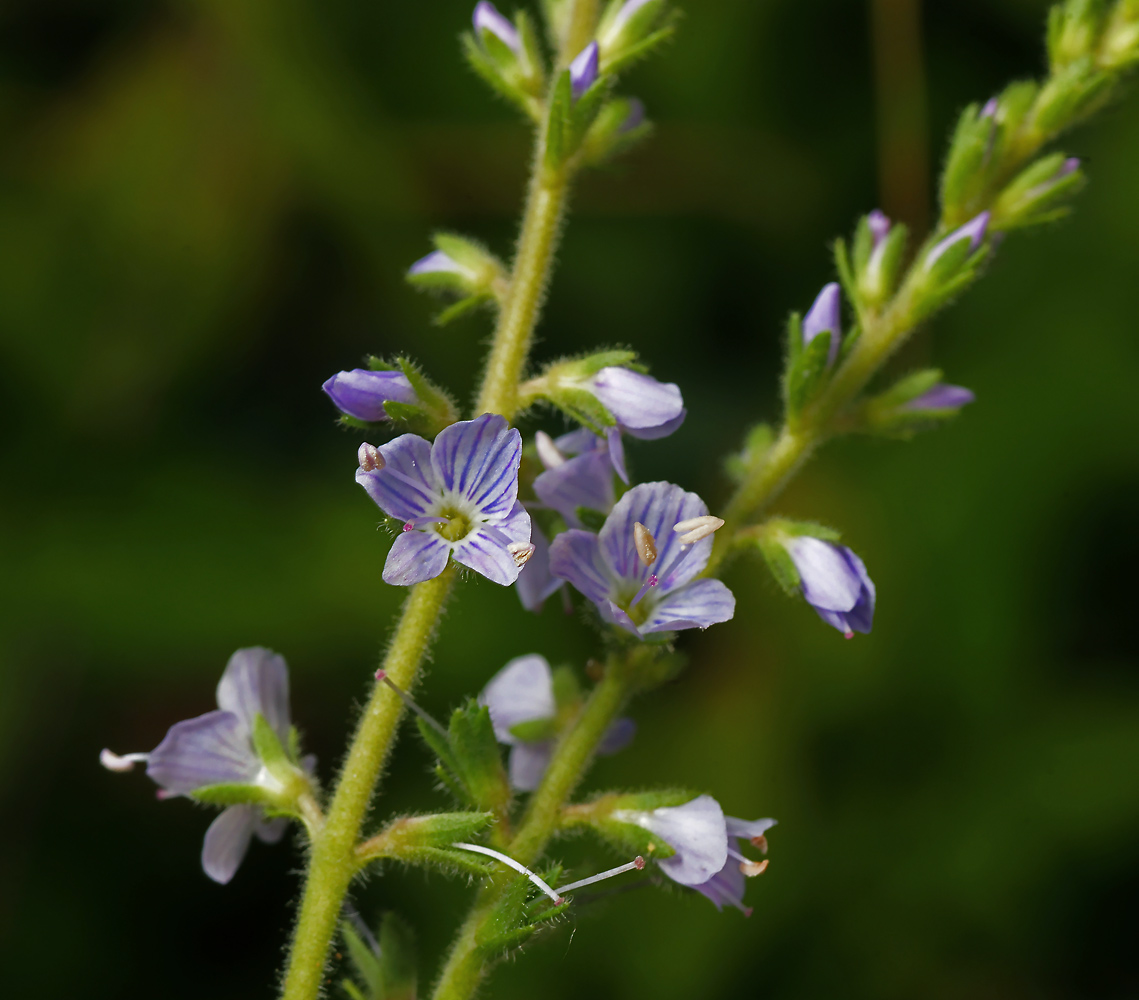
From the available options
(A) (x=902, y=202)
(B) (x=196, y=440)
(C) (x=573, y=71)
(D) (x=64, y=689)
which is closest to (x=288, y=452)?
(B) (x=196, y=440)

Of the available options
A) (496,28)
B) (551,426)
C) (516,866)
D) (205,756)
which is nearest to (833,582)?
(516,866)

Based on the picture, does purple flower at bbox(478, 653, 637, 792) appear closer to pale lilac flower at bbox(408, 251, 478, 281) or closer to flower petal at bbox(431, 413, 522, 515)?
flower petal at bbox(431, 413, 522, 515)

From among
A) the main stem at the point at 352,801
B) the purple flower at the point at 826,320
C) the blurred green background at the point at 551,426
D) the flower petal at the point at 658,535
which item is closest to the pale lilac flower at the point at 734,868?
the flower petal at the point at 658,535

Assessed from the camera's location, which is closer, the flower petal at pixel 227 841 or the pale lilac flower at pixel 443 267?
the flower petal at pixel 227 841

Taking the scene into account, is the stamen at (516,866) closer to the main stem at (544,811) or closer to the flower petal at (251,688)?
the main stem at (544,811)

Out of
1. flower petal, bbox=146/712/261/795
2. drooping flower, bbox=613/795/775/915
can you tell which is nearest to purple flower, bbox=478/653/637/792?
drooping flower, bbox=613/795/775/915

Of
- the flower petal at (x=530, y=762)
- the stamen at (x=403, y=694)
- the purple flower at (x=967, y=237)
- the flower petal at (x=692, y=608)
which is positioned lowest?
the flower petal at (x=530, y=762)
